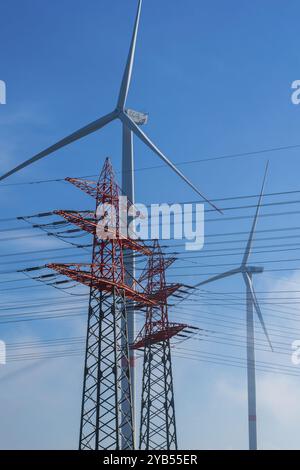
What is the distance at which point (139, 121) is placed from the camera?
9962 cm

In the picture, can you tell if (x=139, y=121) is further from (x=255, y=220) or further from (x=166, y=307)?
(x=166, y=307)

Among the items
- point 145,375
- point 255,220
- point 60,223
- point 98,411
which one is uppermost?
point 255,220

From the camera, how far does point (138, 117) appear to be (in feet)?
327

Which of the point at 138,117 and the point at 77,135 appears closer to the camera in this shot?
the point at 77,135

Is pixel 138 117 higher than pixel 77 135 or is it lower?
higher

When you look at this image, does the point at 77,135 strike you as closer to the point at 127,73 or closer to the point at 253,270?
the point at 127,73

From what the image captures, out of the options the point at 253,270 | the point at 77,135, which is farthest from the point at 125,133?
the point at 253,270

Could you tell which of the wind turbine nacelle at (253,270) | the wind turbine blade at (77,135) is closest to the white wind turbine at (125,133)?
the wind turbine blade at (77,135)

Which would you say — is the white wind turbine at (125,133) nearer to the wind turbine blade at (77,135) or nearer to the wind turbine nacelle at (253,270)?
the wind turbine blade at (77,135)

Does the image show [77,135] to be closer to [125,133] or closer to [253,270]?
[125,133]
